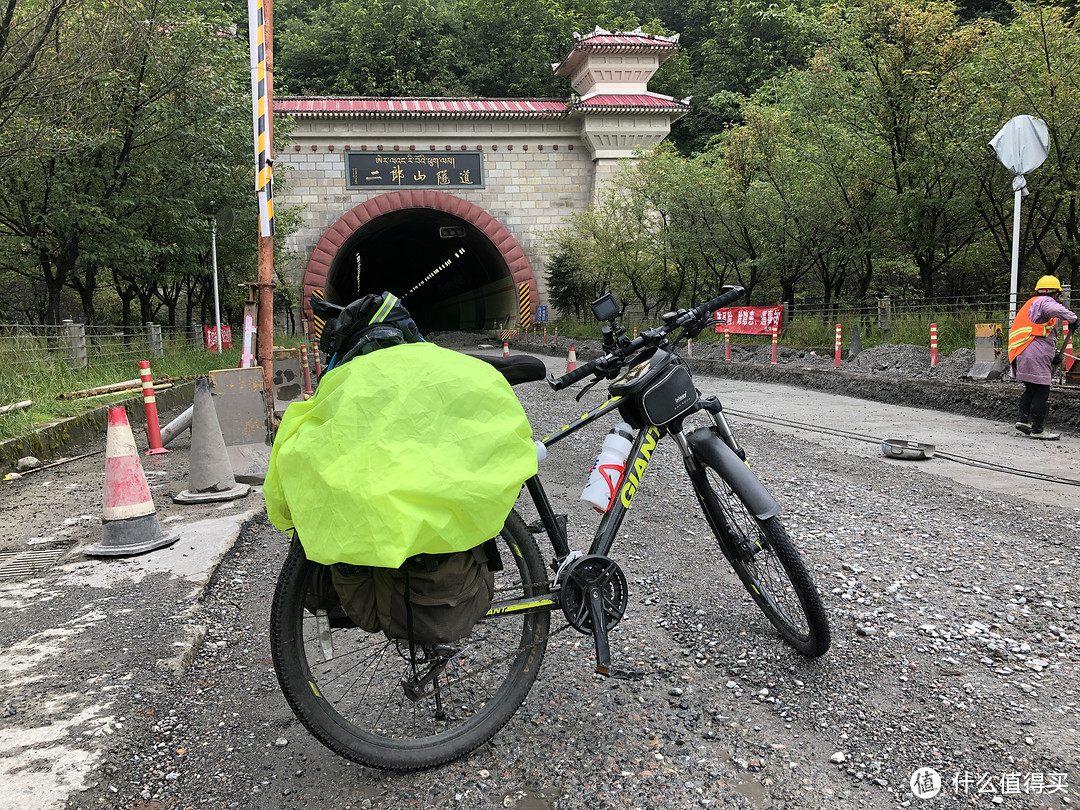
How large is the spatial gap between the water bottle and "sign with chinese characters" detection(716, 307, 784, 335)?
16.7 meters

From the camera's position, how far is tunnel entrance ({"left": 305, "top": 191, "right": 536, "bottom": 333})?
34.3m

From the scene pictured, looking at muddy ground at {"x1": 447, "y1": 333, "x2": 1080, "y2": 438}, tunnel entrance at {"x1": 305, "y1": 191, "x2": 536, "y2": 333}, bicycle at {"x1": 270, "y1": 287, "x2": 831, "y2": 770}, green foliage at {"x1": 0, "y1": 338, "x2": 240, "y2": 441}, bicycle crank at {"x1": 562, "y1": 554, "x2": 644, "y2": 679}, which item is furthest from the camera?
tunnel entrance at {"x1": 305, "y1": 191, "x2": 536, "y2": 333}

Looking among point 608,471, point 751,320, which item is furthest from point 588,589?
point 751,320

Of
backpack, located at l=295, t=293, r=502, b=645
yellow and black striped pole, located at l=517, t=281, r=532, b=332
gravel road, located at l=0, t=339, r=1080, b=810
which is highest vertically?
yellow and black striped pole, located at l=517, t=281, r=532, b=332

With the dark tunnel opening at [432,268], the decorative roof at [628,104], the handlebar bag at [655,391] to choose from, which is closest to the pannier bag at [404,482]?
the handlebar bag at [655,391]

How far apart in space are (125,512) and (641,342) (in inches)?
131

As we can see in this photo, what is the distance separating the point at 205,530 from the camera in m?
4.87

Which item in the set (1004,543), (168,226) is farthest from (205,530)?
(168,226)

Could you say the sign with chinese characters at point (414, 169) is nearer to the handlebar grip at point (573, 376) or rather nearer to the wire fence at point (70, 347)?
the wire fence at point (70, 347)

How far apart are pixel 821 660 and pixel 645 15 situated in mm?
59676

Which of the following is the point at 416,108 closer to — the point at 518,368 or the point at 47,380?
the point at 47,380

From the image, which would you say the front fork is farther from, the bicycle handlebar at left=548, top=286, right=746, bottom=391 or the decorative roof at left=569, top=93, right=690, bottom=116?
the decorative roof at left=569, top=93, right=690, bottom=116

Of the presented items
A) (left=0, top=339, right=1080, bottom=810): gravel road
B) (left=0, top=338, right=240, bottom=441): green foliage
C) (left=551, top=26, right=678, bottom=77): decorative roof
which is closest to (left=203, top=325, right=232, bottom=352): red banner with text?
(left=0, top=338, right=240, bottom=441): green foliage

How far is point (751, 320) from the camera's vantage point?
2056 cm
